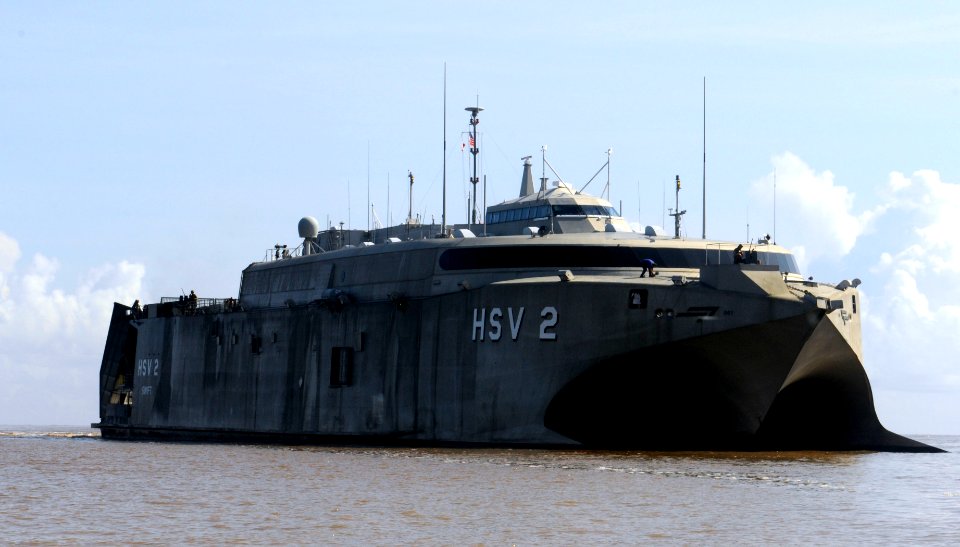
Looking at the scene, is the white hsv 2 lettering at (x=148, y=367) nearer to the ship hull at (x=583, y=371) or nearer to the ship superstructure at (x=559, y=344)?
the ship superstructure at (x=559, y=344)

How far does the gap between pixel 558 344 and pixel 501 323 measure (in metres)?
2.02

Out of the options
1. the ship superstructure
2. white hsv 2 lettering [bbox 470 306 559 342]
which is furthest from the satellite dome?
white hsv 2 lettering [bbox 470 306 559 342]

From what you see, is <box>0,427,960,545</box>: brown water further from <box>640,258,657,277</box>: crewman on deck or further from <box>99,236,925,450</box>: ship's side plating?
<box>640,258,657,277</box>: crewman on deck

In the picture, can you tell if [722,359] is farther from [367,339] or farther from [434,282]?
[367,339]

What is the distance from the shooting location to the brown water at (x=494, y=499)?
19406 millimetres

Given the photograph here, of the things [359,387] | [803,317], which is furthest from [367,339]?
[803,317]

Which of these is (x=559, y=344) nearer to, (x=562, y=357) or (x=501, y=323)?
(x=562, y=357)

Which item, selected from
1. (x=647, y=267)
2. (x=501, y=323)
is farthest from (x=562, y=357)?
(x=647, y=267)

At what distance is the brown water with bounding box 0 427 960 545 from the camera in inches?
764

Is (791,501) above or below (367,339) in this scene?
below

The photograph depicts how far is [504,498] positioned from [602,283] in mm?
10987

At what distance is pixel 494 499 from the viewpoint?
76.9 ft

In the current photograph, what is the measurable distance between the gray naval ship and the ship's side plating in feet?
0.15

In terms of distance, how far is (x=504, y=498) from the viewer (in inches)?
928
